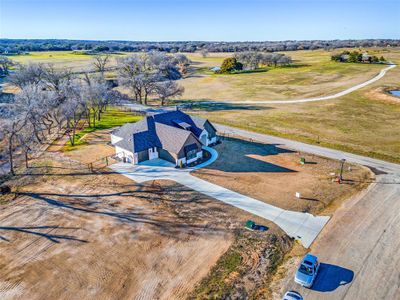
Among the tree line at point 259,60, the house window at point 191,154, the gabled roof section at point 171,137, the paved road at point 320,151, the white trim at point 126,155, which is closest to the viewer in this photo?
the paved road at point 320,151

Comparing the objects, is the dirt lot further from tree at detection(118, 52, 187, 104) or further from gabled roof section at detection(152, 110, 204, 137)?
tree at detection(118, 52, 187, 104)

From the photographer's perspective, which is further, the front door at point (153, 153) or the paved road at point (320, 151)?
the front door at point (153, 153)

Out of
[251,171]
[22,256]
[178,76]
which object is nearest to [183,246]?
[22,256]

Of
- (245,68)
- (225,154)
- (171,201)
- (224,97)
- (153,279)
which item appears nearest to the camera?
(153,279)

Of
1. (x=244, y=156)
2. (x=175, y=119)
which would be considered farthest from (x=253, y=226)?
(x=175, y=119)

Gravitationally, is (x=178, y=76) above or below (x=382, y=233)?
above

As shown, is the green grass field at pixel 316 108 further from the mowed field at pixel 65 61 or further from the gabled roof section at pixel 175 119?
the gabled roof section at pixel 175 119

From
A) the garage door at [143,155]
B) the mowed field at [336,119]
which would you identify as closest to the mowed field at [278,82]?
the mowed field at [336,119]

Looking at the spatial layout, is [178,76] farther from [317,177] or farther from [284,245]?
[284,245]
